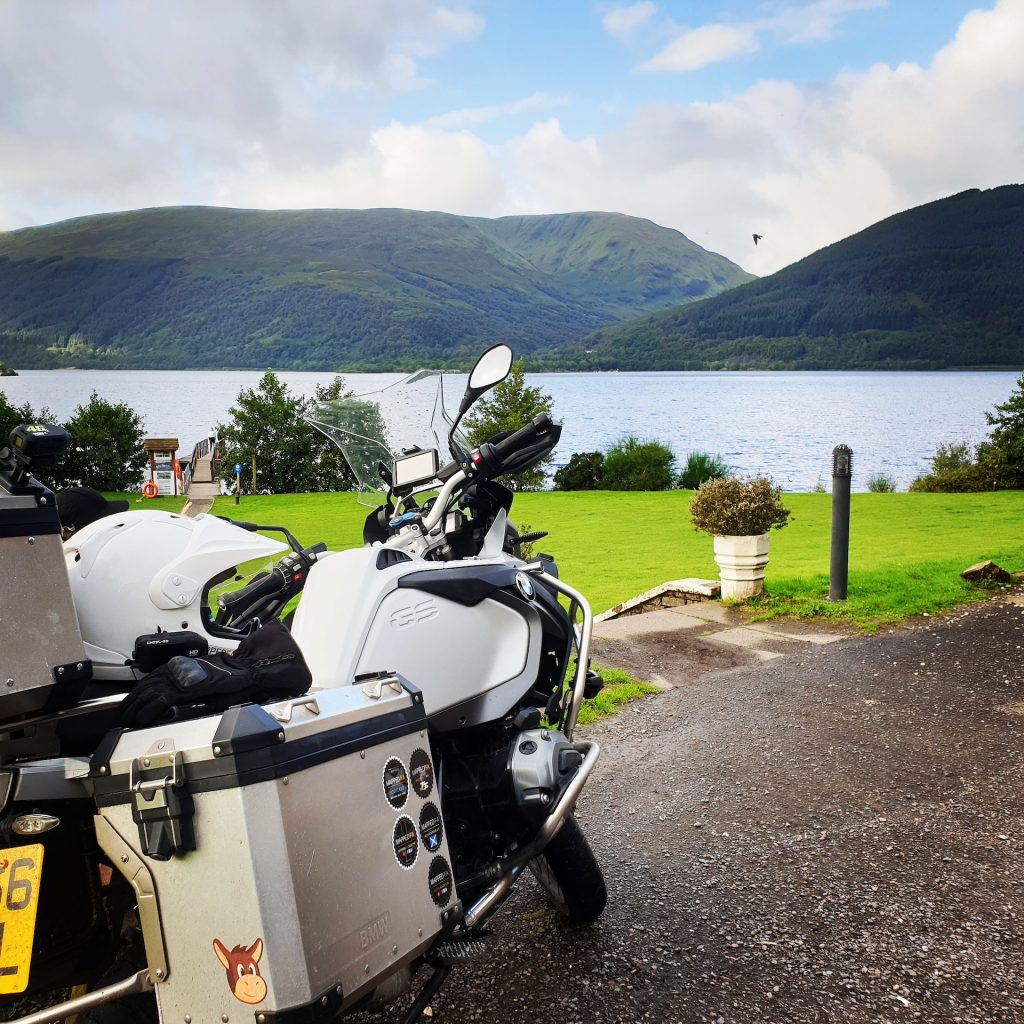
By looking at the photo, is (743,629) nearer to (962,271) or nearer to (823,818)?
(823,818)

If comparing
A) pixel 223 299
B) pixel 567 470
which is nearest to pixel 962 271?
pixel 223 299

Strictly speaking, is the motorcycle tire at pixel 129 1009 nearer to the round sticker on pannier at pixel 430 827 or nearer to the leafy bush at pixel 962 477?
the round sticker on pannier at pixel 430 827

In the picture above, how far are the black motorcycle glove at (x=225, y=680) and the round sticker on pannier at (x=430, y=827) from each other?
1.18ft

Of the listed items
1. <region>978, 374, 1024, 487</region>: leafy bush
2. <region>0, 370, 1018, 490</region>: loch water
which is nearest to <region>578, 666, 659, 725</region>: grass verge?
<region>0, 370, 1018, 490</region>: loch water

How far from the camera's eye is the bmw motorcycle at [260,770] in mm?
1615

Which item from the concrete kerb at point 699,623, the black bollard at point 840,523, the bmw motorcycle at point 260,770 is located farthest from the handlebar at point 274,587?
the black bollard at point 840,523

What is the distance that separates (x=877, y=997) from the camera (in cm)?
262

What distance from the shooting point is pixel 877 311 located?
112000 mm

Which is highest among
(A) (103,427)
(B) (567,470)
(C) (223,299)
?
(C) (223,299)

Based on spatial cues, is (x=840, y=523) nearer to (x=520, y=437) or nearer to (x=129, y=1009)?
(x=520, y=437)

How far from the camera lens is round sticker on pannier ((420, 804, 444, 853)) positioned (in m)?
1.93

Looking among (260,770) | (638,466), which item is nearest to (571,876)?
(260,770)

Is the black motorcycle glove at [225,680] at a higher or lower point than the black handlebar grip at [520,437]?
lower

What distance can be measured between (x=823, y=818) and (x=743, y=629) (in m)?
3.78
